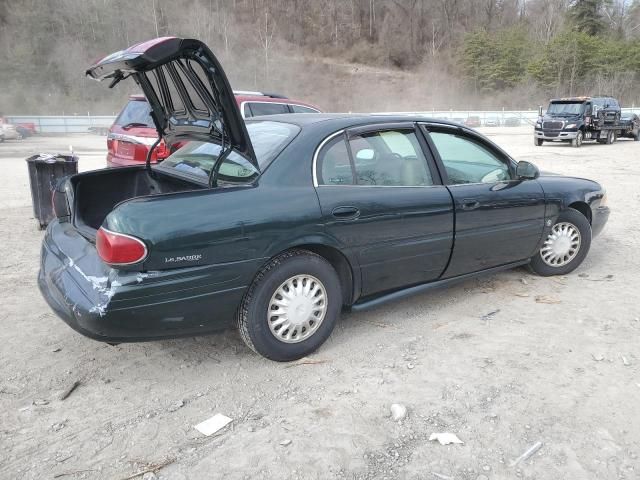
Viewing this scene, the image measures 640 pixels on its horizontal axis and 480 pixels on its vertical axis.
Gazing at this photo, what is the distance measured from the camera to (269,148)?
11.6 ft

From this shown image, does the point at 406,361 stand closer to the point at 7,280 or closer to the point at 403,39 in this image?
the point at 7,280

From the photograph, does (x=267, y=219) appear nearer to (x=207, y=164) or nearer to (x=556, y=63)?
(x=207, y=164)

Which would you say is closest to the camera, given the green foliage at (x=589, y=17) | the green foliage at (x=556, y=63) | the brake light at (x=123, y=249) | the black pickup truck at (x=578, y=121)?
the brake light at (x=123, y=249)

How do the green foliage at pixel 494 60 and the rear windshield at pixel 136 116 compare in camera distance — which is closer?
the rear windshield at pixel 136 116

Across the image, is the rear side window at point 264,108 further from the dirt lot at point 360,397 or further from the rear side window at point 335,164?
the rear side window at point 335,164

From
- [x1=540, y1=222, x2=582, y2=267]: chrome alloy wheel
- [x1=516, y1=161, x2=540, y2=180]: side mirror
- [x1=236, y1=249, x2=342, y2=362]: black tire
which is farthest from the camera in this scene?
[x1=540, y1=222, x2=582, y2=267]: chrome alloy wheel

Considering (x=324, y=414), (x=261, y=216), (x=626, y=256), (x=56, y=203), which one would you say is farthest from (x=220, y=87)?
(x=626, y=256)

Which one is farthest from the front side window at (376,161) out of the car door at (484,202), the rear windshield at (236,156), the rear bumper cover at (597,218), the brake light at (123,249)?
Answer: the rear bumper cover at (597,218)

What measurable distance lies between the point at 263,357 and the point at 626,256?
442 cm

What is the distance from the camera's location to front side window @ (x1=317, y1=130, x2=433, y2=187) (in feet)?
11.7

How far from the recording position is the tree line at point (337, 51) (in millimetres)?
61312

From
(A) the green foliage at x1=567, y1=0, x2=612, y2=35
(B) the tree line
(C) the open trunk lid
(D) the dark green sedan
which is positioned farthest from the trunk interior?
(A) the green foliage at x1=567, y1=0, x2=612, y2=35

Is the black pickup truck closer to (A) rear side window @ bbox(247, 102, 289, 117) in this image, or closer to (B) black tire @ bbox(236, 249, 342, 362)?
(A) rear side window @ bbox(247, 102, 289, 117)

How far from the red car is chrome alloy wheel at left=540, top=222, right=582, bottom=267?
14.7 ft
